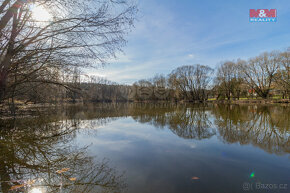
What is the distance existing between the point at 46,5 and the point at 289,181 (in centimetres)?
697

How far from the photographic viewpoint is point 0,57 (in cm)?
412

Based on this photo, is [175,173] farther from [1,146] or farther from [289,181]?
[1,146]

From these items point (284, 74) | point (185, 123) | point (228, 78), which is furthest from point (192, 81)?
point (185, 123)

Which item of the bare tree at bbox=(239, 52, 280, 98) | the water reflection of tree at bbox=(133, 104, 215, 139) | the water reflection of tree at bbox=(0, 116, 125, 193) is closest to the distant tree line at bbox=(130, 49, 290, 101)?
the bare tree at bbox=(239, 52, 280, 98)

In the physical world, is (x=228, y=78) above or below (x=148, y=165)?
above

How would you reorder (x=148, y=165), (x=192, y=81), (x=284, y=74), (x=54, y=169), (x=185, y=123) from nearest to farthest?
(x=54, y=169) → (x=148, y=165) → (x=185, y=123) → (x=284, y=74) → (x=192, y=81)

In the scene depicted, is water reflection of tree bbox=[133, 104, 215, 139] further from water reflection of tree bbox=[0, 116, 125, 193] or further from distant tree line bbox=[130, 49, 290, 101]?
distant tree line bbox=[130, 49, 290, 101]

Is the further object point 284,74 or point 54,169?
point 284,74

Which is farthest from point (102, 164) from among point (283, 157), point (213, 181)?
point (283, 157)

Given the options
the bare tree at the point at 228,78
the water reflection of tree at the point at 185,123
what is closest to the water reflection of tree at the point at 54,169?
the water reflection of tree at the point at 185,123

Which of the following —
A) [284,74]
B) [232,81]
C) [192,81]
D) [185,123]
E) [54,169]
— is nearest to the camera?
[54,169]

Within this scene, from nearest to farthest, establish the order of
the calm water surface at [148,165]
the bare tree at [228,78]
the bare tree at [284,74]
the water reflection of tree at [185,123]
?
the calm water surface at [148,165], the water reflection of tree at [185,123], the bare tree at [284,74], the bare tree at [228,78]

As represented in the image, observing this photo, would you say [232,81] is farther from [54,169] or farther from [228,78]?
[54,169]

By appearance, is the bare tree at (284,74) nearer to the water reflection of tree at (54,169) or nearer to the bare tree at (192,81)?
the bare tree at (192,81)
